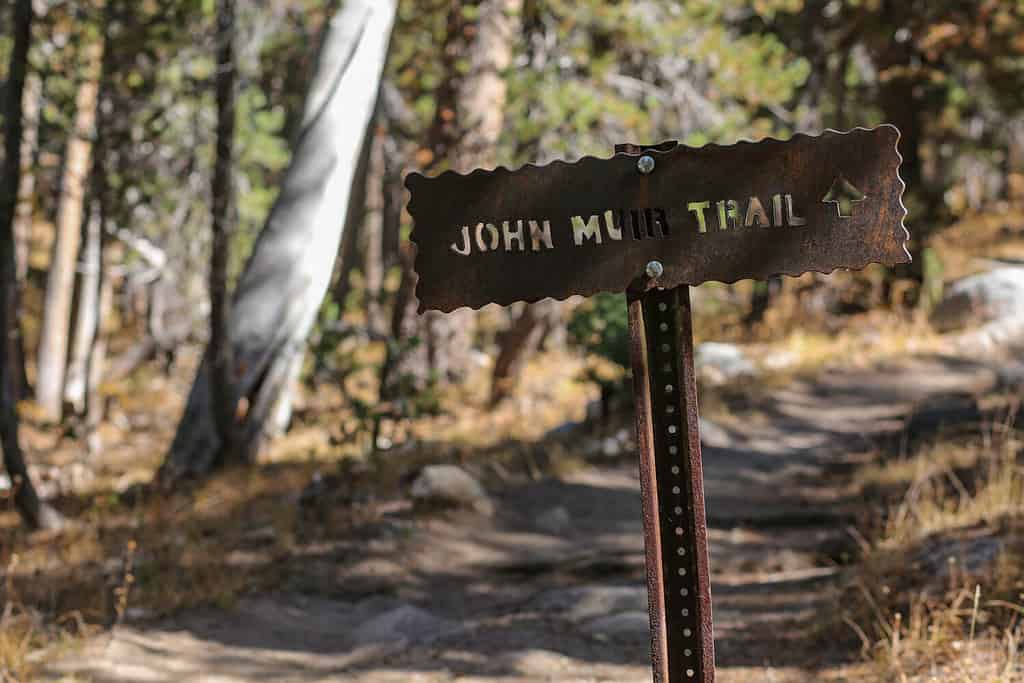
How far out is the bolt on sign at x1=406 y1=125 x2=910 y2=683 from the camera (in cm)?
262

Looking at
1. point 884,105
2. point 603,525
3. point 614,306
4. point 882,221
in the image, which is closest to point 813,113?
point 884,105

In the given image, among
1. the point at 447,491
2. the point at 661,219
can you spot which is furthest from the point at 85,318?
the point at 661,219

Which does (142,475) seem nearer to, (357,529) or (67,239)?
(357,529)

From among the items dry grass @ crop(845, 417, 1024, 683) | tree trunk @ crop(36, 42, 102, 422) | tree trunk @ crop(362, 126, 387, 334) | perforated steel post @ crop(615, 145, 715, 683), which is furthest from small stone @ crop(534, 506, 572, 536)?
tree trunk @ crop(36, 42, 102, 422)

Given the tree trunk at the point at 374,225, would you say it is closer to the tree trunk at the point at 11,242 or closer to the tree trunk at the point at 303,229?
the tree trunk at the point at 303,229

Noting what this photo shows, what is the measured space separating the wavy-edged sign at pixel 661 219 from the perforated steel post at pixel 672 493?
98 mm

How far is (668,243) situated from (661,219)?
0.07 metres

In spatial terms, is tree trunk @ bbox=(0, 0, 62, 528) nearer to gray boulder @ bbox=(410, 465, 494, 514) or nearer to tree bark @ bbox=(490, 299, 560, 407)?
gray boulder @ bbox=(410, 465, 494, 514)

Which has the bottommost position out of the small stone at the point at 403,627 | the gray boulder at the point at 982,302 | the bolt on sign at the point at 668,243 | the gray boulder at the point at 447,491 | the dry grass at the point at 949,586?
the small stone at the point at 403,627

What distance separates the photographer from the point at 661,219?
107 inches

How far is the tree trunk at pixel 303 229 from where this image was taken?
26.6 ft

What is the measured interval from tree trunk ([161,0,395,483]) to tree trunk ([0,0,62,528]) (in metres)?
1.82

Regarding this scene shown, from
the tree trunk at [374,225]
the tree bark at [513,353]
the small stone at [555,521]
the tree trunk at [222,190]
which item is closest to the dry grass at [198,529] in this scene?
the tree bark at [513,353]

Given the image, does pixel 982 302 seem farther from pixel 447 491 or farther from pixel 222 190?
pixel 222 190
